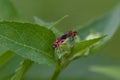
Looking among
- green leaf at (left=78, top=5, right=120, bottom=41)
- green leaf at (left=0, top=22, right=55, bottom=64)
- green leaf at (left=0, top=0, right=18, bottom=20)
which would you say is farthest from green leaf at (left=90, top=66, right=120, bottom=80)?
green leaf at (left=0, top=22, right=55, bottom=64)

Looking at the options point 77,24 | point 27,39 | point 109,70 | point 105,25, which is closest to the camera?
point 27,39

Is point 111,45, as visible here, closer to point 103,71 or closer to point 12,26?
point 103,71

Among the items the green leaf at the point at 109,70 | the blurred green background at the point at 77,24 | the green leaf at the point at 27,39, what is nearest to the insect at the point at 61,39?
the green leaf at the point at 27,39

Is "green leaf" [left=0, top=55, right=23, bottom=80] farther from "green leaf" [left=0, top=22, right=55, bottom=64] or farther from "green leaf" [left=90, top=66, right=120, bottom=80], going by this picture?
"green leaf" [left=90, top=66, right=120, bottom=80]

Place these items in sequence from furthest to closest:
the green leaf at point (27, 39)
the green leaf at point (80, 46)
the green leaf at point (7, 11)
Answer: the green leaf at point (7, 11) → the green leaf at point (80, 46) → the green leaf at point (27, 39)

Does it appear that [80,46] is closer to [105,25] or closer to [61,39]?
[61,39]

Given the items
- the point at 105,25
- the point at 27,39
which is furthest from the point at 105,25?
the point at 27,39

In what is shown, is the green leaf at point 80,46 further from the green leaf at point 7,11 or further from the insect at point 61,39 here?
the green leaf at point 7,11
